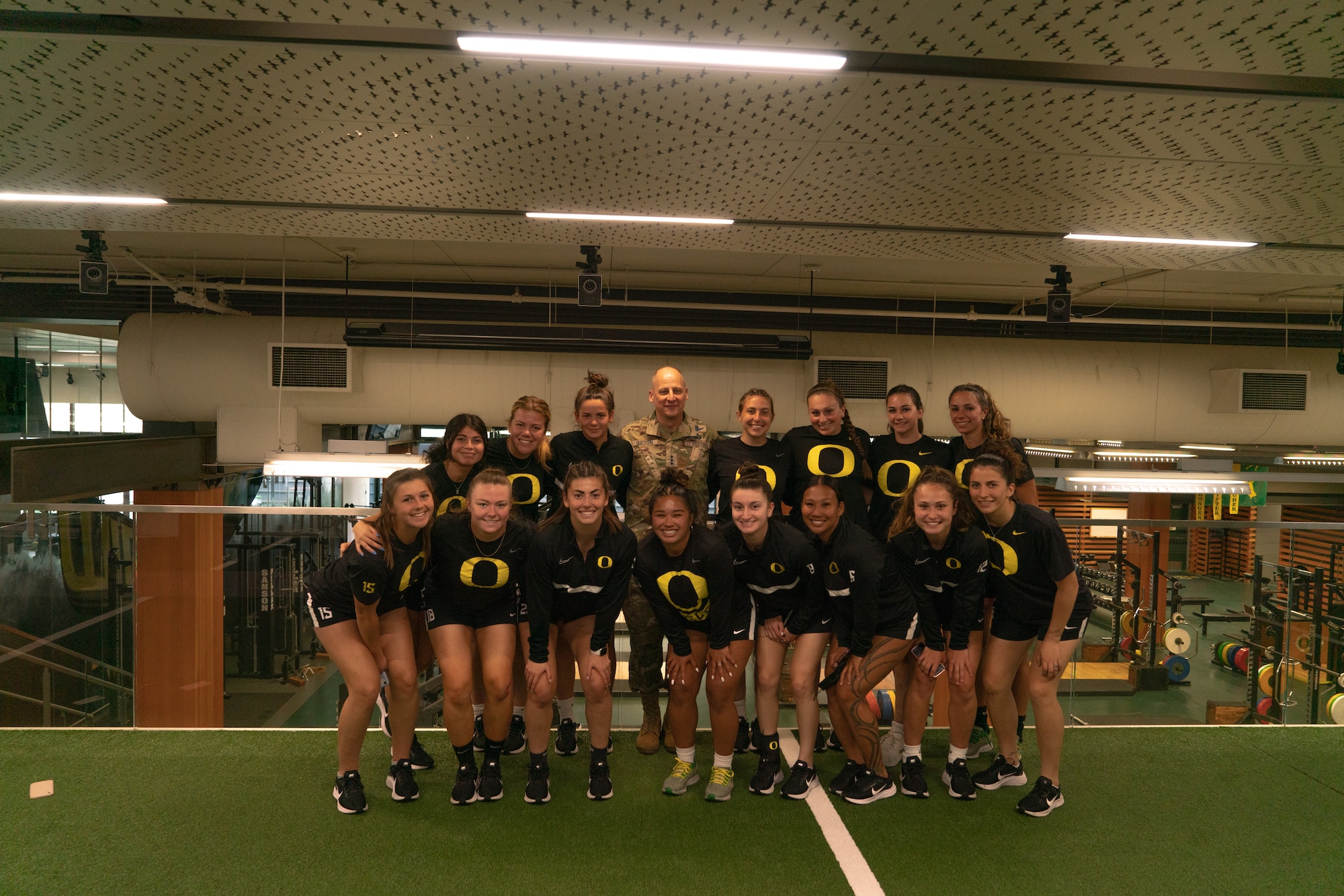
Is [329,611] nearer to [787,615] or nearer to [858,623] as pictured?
[787,615]

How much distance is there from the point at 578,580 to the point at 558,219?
1.95 meters

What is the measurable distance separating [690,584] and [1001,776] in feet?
5.17

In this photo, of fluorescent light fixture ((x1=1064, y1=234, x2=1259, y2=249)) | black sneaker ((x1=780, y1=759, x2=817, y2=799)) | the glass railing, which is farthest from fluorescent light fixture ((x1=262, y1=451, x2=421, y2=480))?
fluorescent light fixture ((x1=1064, y1=234, x2=1259, y2=249))

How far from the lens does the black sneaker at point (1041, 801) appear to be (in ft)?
9.53

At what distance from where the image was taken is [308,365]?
263 inches

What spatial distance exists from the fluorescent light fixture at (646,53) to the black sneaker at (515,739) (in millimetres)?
2729

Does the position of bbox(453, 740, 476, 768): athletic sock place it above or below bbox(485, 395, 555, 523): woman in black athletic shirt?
below

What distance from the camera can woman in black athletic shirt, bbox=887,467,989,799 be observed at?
2.89 meters

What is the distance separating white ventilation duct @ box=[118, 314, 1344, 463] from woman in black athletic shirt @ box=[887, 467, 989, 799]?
4.10 metres

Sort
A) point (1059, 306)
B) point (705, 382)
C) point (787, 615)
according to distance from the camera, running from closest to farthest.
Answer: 1. point (787, 615)
2. point (1059, 306)
3. point (705, 382)

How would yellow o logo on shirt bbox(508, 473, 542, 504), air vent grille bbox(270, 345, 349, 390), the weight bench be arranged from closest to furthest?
yellow o logo on shirt bbox(508, 473, 542, 504), air vent grille bbox(270, 345, 349, 390), the weight bench

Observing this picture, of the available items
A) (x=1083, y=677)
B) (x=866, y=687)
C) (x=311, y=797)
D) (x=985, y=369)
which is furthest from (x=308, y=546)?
(x=1083, y=677)

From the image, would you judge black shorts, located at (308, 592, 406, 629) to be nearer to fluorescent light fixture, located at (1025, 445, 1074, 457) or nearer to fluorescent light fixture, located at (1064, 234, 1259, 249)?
fluorescent light fixture, located at (1064, 234, 1259, 249)

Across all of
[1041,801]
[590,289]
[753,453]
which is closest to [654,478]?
[753,453]
